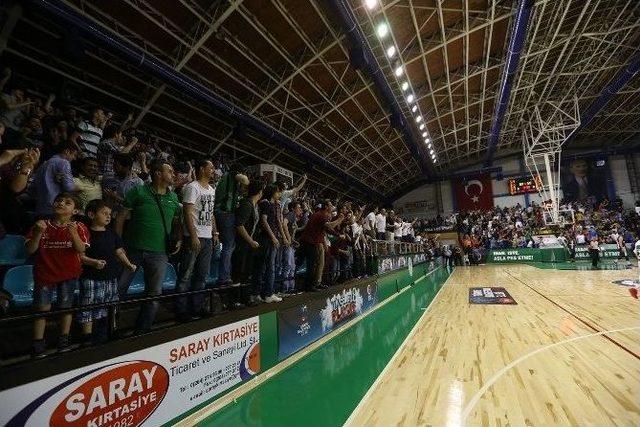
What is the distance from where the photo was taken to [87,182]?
300 centimetres

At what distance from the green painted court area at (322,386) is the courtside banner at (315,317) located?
216mm

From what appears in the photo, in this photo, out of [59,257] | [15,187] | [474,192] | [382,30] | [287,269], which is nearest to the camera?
[59,257]

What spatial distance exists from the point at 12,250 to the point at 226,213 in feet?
5.91

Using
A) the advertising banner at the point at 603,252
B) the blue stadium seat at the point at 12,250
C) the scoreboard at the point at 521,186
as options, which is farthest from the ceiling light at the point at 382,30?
the scoreboard at the point at 521,186

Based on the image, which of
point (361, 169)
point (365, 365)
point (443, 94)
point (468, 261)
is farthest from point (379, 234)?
point (468, 261)

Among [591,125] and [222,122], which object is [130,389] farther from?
[591,125]

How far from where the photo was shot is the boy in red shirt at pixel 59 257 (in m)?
2.16

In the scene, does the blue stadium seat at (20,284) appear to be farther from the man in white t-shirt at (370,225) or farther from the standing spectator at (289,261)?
the man in white t-shirt at (370,225)

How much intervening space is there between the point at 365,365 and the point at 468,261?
2122cm

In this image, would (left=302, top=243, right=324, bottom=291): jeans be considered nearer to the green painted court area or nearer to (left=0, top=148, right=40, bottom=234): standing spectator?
the green painted court area

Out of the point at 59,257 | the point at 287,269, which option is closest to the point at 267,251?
the point at 287,269

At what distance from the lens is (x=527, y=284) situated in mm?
11062

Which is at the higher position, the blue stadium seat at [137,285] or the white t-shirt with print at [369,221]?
the white t-shirt with print at [369,221]

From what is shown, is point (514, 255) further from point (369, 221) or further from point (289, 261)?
point (289, 261)
